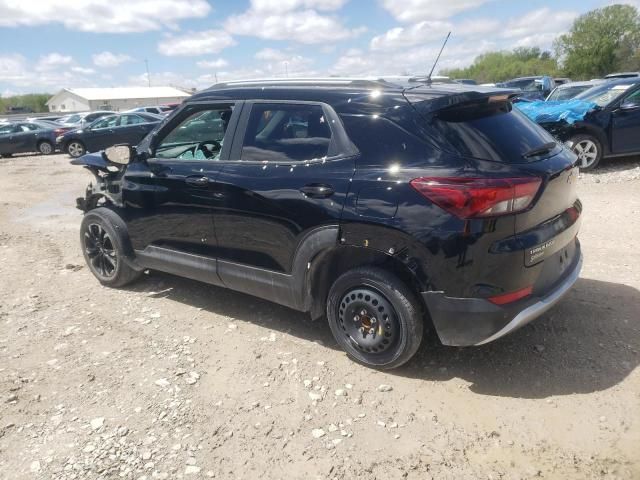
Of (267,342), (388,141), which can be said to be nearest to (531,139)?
(388,141)

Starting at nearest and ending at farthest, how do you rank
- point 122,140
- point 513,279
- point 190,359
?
1. point 513,279
2. point 190,359
3. point 122,140

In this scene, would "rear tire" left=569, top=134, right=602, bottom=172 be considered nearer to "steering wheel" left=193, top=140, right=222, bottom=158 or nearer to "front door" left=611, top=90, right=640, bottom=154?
"front door" left=611, top=90, right=640, bottom=154

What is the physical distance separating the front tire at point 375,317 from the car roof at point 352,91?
1.04 m

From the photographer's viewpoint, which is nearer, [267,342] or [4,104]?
[267,342]

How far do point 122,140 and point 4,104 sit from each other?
4484 inches

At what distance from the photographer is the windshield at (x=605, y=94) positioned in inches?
350

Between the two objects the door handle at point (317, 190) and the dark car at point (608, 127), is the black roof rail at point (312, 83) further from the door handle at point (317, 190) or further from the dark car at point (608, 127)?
the dark car at point (608, 127)

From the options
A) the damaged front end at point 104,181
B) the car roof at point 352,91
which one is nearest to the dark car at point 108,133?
the damaged front end at point 104,181

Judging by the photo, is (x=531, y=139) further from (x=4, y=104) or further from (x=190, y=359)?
(x=4, y=104)

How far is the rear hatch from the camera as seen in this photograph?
2.82 metres

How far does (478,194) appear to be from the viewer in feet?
8.84

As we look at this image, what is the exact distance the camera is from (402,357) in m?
3.20

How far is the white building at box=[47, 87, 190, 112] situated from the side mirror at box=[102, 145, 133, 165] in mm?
85802

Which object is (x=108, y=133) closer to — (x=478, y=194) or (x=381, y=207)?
(x=381, y=207)
